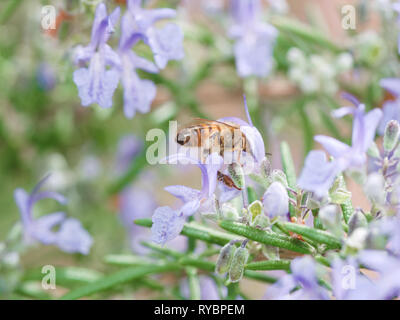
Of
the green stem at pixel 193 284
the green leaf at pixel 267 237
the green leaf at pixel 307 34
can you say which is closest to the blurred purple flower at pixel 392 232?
the green leaf at pixel 267 237

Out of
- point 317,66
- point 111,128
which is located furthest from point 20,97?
point 317,66

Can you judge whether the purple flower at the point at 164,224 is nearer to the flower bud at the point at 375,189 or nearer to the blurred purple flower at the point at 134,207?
the flower bud at the point at 375,189


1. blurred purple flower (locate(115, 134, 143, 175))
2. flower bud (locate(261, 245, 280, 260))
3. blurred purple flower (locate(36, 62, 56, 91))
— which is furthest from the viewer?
blurred purple flower (locate(115, 134, 143, 175))

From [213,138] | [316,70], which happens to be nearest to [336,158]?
[213,138]

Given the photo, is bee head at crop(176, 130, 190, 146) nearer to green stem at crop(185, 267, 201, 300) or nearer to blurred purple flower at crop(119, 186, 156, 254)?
green stem at crop(185, 267, 201, 300)

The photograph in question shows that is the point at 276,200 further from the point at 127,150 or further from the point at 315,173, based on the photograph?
the point at 127,150

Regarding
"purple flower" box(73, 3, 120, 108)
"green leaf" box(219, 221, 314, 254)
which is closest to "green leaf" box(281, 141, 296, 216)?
"green leaf" box(219, 221, 314, 254)
